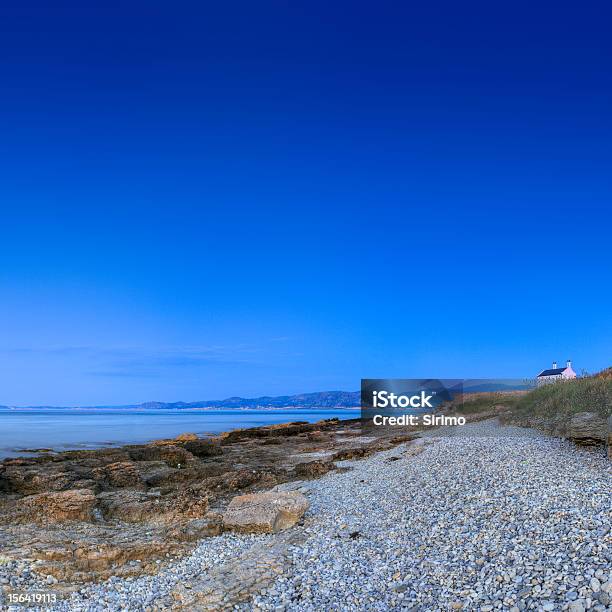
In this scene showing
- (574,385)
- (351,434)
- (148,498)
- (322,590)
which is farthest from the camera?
(351,434)

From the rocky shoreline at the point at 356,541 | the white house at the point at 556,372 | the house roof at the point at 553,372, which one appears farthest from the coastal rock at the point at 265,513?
the house roof at the point at 553,372

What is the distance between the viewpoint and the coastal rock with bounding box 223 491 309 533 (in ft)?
40.0

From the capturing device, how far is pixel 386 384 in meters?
43.8

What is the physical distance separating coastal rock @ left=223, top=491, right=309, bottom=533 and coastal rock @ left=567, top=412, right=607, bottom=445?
32.2ft

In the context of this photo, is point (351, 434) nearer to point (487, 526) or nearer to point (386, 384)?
point (386, 384)

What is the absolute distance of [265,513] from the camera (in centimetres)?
1255

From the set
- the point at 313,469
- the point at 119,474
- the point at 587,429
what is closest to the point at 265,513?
the point at 313,469

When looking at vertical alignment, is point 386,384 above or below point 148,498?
above

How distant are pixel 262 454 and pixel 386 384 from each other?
17.6 meters

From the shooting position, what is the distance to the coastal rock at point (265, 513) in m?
12.2

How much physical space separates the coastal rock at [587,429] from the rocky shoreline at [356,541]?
20.0 inches

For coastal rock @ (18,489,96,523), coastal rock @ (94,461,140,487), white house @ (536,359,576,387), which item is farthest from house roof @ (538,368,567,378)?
coastal rock @ (18,489,96,523)

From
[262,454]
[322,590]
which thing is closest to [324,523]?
[322,590]

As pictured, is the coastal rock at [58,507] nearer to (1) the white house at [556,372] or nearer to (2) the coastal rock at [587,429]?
(2) the coastal rock at [587,429]
